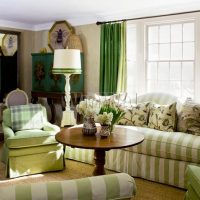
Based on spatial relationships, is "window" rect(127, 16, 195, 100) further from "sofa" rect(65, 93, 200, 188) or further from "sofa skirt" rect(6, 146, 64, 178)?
"sofa skirt" rect(6, 146, 64, 178)

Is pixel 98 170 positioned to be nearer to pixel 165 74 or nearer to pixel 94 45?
pixel 165 74

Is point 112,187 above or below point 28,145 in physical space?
above

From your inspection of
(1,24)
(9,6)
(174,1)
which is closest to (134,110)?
(174,1)

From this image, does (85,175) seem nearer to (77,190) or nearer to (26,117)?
(26,117)

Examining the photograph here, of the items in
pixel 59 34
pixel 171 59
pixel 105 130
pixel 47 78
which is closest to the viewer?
pixel 105 130

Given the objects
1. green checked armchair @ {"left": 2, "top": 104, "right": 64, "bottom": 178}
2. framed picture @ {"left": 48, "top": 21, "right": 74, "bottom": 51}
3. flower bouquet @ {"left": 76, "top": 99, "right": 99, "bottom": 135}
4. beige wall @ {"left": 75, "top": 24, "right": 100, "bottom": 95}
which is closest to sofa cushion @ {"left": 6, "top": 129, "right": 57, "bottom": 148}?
green checked armchair @ {"left": 2, "top": 104, "right": 64, "bottom": 178}

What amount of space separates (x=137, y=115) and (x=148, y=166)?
0.81 meters

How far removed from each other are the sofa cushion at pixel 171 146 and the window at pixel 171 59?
1291 mm

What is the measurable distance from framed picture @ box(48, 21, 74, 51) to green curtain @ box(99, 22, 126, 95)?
2.93ft

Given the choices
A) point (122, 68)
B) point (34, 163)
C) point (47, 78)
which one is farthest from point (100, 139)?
point (47, 78)

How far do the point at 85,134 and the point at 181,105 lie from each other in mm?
1543

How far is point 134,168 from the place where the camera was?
3756mm

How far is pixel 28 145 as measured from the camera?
12.1 feet

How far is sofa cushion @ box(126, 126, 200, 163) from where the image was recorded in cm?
330
